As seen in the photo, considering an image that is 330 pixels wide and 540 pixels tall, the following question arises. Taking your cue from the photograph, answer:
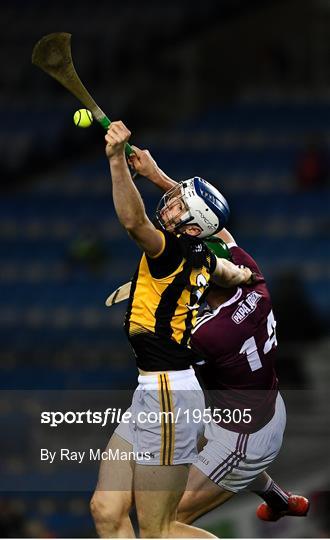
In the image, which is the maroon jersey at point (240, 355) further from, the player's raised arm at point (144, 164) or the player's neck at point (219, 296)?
the player's raised arm at point (144, 164)

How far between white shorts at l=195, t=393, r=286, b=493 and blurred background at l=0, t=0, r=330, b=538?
3.99 m

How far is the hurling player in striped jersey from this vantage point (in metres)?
6.99

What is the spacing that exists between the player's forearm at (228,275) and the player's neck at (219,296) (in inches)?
9.3

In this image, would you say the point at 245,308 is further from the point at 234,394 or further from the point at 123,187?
the point at 123,187

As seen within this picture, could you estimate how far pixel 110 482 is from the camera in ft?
21.3

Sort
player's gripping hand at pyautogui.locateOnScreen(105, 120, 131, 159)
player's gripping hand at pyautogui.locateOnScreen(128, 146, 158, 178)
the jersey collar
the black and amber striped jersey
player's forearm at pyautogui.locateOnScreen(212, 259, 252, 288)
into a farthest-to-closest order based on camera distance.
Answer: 1. the jersey collar
2. player's gripping hand at pyautogui.locateOnScreen(128, 146, 158, 178)
3. player's forearm at pyautogui.locateOnScreen(212, 259, 252, 288)
4. the black and amber striped jersey
5. player's gripping hand at pyautogui.locateOnScreen(105, 120, 131, 159)

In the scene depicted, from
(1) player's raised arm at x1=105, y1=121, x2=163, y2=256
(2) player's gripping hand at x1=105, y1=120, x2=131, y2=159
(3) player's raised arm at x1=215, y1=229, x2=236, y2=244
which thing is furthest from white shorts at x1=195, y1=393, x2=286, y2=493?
(2) player's gripping hand at x1=105, y1=120, x2=131, y2=159

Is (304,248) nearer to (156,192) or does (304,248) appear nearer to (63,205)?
(156,192)

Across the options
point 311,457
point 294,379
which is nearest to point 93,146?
point 294,379

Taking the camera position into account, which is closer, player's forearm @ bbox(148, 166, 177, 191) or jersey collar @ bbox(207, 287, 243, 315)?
player's forearm @ bbox(148, 166, 177, 191)

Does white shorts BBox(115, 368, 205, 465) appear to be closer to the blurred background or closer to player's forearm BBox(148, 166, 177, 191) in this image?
player's forearm BBox(148, 166, 177, 191)

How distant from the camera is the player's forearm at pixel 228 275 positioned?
6.50 metres

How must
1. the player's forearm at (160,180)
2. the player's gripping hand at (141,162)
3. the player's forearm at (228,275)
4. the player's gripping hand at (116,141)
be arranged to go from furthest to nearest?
the player's forearm at (160,180), the player's gripping hand at (141,162), the player's forearm at (228,275), the player's gripping hand at (116,141)

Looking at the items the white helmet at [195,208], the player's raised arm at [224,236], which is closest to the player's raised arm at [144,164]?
the white helmet at [195,208]
